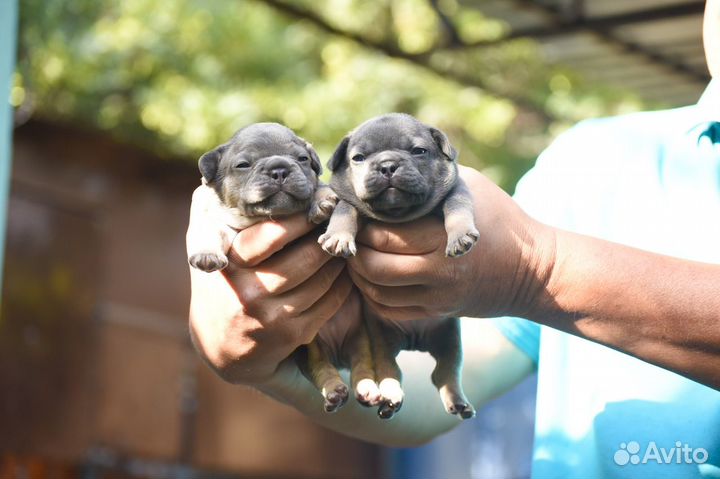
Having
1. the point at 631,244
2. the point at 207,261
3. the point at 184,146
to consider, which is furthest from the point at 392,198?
the point at 184,146

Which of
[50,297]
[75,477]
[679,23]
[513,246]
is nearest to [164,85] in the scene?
[50,297]

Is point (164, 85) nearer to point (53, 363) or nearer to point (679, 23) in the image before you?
point (53, 363)

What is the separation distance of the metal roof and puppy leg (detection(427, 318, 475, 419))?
4687 mm

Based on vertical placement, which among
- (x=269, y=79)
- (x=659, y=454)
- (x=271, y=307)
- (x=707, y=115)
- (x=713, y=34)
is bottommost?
(x=659, y=454)

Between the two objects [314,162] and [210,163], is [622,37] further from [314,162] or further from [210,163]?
[210,163]

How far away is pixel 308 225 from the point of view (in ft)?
9.84

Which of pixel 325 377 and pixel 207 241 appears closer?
pixel 207 241

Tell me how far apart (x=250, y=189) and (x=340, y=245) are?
48cm

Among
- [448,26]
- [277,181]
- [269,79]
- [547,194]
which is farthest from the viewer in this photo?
[269,79]

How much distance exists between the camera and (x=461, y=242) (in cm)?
268

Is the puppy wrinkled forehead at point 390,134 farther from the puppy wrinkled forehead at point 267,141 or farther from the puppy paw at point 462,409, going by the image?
the puppy paw at point 462,409

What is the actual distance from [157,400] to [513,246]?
25.5 feet

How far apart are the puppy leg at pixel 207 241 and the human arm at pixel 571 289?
359 millimetres

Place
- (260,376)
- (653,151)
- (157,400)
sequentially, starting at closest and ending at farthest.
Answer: (260,376)
(653,151)
(157,400)
